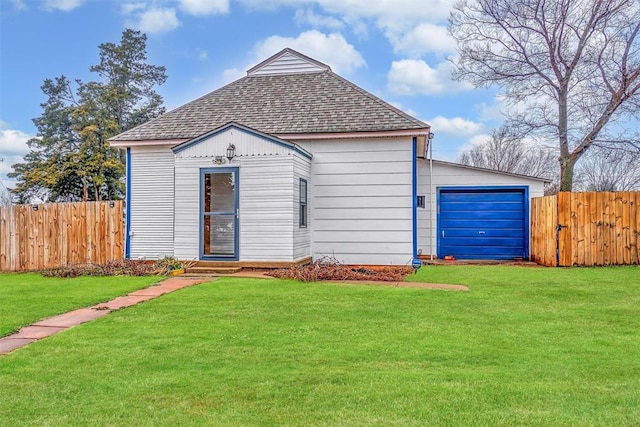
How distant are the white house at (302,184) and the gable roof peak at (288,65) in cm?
3

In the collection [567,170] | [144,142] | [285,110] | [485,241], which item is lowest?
[485,241]

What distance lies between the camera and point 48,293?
764 cm

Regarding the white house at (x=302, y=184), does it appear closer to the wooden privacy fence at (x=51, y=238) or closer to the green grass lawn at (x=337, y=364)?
the wooden privacy fence at (x=51, y=238)

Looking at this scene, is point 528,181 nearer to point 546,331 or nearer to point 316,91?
point 316,91

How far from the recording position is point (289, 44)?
14336 mm

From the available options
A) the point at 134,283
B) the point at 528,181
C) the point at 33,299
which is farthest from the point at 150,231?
the point at 528,181

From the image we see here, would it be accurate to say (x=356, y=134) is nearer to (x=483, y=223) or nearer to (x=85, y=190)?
(x=483, y=223)

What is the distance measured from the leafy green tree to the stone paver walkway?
773 inches

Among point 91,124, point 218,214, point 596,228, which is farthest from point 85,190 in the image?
point 596,228

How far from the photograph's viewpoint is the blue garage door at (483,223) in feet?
43.0

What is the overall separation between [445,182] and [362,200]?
3361 mm

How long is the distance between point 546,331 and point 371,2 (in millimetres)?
9436

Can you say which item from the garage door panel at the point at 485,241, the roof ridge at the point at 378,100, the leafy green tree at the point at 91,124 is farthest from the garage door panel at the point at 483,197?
the leafy green tree at the point at 91,124

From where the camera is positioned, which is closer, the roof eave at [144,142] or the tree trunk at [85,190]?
the roof eave at [144,142]
